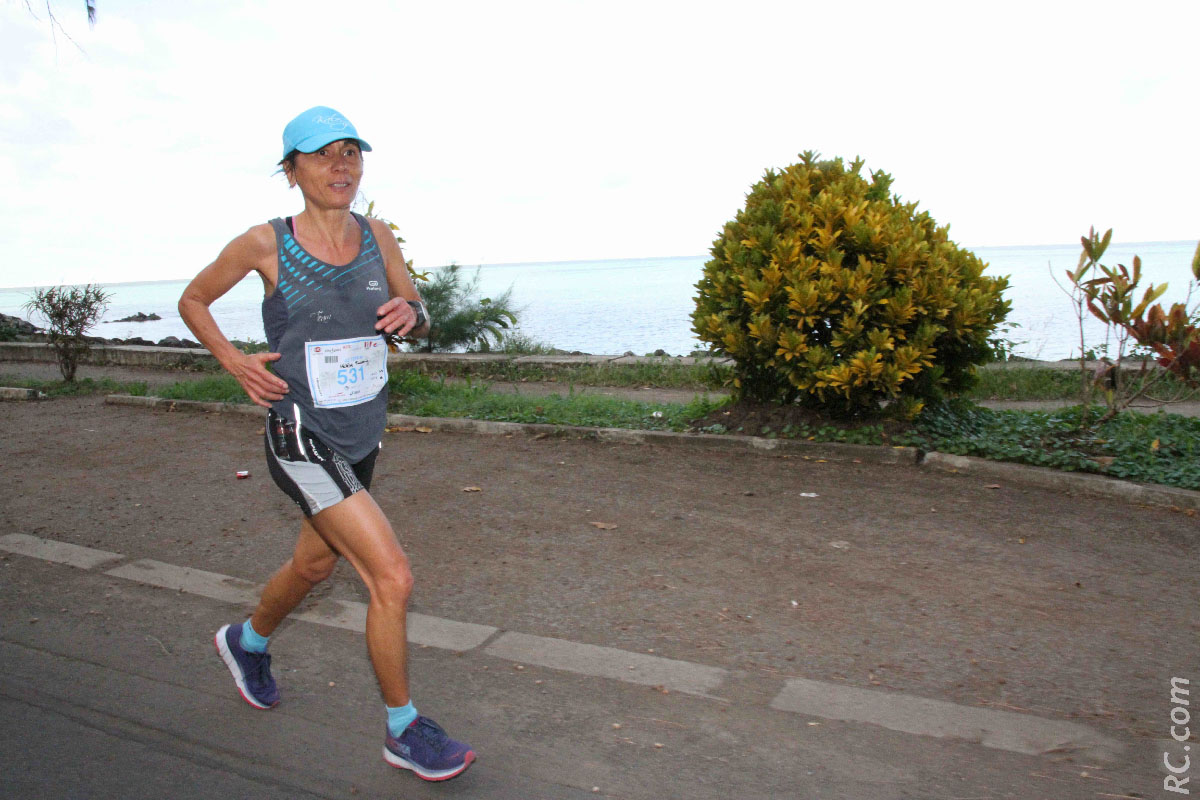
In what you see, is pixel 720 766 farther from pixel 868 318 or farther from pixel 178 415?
pixel 178 415

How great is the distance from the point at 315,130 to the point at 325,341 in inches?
28.2

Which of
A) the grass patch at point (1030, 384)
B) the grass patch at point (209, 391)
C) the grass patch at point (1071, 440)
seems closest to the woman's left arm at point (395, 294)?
the grass patch at point (1071, 440)

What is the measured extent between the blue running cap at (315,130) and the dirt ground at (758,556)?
7.50ft

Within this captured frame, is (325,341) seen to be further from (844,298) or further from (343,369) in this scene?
(844,298)

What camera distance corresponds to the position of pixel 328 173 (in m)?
3.27

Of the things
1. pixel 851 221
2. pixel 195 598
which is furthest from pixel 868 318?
pixel 195 598

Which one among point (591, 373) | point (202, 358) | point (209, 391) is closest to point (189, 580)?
point (209, 391)

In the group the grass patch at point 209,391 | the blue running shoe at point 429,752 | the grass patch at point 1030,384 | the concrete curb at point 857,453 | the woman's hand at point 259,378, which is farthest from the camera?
the grass patch at point 209,391

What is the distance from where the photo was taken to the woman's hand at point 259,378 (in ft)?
10.4

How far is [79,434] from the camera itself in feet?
30.2

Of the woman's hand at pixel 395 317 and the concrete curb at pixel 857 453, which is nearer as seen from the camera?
the woman's hand at pixel 395 317

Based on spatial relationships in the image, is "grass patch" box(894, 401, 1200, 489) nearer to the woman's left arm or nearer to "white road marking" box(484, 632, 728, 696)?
"white road marking" box(484, 632, 728, 696)

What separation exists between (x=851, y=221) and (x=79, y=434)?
745cm

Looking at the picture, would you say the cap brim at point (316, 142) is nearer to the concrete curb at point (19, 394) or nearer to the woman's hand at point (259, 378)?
the woman's hand at point (259, 378)
